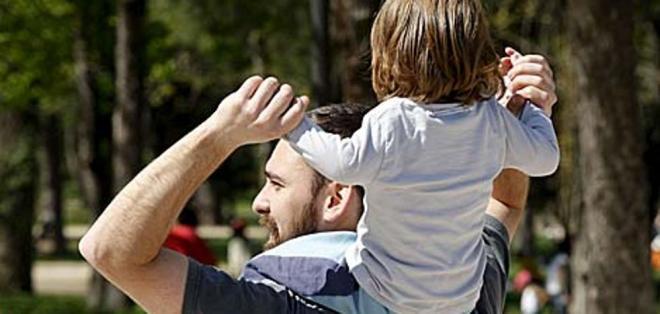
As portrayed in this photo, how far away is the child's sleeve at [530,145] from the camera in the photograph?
10.6 ft

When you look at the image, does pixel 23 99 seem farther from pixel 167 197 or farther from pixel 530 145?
pixel 167 197

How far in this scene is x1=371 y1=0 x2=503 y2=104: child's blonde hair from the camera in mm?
3088

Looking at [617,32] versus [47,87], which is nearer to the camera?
[617,32]

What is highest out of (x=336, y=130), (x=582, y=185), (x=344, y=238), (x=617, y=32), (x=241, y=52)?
(x=336, y=130)

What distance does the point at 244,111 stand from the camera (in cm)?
303

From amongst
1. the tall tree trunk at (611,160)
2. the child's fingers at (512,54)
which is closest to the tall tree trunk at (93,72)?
the tall tree trunk at (611,160)

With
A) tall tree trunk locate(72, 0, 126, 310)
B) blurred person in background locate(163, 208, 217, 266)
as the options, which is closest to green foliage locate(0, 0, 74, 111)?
tall tree trunk locate(72, 0, 126, 310)

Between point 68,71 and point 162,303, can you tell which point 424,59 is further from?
point 68,71

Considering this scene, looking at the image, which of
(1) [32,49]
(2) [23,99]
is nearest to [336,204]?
(1) [32,49]

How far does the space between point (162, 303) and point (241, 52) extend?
3830cm

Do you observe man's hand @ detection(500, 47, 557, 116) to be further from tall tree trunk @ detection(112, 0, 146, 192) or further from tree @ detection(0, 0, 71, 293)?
tree @ detection(0, 0, 71, 293)

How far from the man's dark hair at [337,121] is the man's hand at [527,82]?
0.36 meters

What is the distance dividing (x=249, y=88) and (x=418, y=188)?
35 cm

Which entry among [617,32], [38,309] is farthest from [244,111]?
[38,309]
